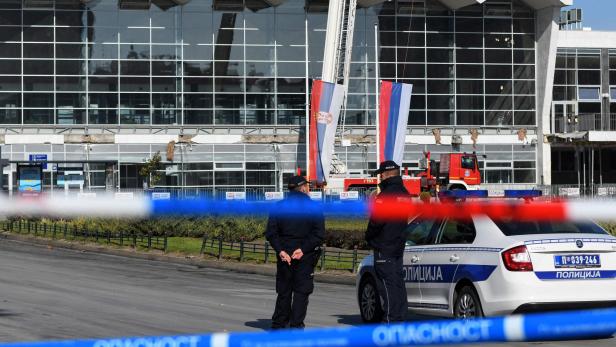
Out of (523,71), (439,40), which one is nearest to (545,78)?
(523,71)

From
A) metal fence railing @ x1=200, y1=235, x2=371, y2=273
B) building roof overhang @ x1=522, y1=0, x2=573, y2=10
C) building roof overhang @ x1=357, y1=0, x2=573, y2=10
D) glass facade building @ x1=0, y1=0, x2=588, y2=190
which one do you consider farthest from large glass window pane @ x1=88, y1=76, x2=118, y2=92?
metal fence railing @ x1=200, y1=235, x2=371, y2=273

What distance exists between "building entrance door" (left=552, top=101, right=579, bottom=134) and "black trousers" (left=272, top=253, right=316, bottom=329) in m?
55.3

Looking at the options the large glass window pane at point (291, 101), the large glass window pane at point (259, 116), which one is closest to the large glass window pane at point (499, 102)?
the large glass window pane at point (291, 101)

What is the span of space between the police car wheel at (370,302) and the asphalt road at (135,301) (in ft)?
2.04

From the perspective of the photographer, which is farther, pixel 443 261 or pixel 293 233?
pixel 443 261

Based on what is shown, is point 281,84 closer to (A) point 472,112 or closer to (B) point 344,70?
(B) point 344,70

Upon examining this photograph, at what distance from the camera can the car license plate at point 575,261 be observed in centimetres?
1101

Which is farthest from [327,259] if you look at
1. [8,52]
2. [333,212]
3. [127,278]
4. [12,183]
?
[8,52]

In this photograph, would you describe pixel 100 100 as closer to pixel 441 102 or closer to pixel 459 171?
pixel 441 102

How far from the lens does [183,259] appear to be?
29.2m

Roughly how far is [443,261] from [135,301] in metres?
6.40

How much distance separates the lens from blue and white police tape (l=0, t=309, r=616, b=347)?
4949 mm

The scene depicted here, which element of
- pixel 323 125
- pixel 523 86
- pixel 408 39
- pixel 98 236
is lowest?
pixel 98 236

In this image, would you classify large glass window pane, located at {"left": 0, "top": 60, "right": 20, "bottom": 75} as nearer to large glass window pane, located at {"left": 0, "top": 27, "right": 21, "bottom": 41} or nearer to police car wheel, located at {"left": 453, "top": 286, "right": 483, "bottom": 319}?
large glass window pane, located at {"left": 0, "top": 27, "right": 21, "bottom": 41}
